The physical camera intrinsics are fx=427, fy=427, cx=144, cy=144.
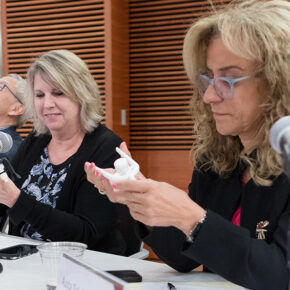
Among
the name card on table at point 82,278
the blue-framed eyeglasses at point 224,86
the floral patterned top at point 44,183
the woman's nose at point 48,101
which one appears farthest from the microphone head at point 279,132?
the woman's nose at point 48,101

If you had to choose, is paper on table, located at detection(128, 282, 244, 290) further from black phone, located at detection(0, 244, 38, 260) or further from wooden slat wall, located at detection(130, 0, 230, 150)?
wooden slat wall, located at detection(130, 0, 230, 150)

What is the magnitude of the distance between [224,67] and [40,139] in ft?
5.07

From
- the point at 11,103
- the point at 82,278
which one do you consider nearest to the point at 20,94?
the point at 11,103

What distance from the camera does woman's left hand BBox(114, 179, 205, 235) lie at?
1150 millimetres

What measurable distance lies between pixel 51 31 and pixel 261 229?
377cm

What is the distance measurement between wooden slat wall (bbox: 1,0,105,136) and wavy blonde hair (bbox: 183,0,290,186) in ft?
9.18

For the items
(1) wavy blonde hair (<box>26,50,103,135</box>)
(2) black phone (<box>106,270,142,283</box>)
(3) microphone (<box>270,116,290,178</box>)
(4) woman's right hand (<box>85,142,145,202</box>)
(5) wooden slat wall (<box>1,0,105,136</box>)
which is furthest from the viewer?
(5) wooden slat wall (<box>1,0,105,136</box>)

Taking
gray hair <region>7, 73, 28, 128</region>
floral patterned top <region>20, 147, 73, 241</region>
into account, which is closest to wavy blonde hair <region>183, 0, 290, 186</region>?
floral patterned top <region>20, 147, 73, 241</region>

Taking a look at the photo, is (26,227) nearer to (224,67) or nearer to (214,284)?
(214,284)

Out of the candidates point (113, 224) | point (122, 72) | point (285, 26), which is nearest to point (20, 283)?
point (113, 224)

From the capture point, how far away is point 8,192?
76.1 inches

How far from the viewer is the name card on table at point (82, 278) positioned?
2.86ft

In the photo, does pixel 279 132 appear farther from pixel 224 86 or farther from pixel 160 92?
pixel 160 92

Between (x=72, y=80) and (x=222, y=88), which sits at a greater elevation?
(x=72, y=80)
